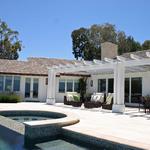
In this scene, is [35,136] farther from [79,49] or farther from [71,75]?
[79,49]

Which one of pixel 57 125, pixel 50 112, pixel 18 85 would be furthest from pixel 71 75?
pixel 57 125

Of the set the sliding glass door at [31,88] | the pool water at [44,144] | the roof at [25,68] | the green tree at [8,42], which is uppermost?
the green tree at [8,42]

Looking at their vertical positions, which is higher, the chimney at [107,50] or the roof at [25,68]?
the chimney at [107,50]

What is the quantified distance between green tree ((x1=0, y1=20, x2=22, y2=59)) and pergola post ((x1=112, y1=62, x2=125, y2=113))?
37.8 m

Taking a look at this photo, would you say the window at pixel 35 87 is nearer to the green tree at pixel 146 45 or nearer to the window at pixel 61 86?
the window at pixel 61 86

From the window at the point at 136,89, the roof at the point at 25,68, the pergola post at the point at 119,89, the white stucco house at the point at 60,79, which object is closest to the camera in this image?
the pergola post at the point at 119,89

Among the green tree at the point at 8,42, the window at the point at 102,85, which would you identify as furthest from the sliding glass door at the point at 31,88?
the green tree at the point at 8,42

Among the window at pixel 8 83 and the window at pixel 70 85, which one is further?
the window at pixel 70 85

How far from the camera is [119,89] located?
18641mm

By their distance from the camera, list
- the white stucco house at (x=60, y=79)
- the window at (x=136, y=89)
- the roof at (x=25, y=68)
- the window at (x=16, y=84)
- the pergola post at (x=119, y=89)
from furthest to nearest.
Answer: the window at (x=16, y=84) → the roof at (x=25, y=68) → the white stucco house at (x=60, y=79) → the window at (x=136, y=89) → the pergola post at (x=119, y=89)

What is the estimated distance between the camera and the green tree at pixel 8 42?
52.8 m

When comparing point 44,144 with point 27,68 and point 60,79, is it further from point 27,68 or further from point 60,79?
point 27,68

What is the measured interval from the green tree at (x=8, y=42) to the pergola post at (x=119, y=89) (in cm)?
3780

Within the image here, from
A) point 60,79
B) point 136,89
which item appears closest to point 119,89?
point 136,89
